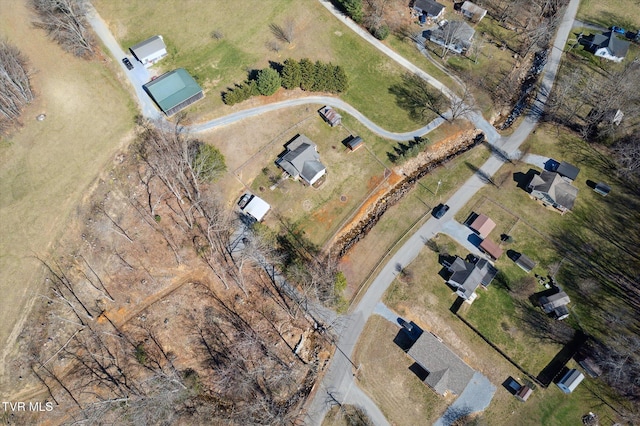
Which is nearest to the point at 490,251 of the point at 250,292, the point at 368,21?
the point at 250,292

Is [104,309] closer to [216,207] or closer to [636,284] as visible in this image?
[216,207]

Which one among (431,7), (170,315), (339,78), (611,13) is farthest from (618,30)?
(170,315)

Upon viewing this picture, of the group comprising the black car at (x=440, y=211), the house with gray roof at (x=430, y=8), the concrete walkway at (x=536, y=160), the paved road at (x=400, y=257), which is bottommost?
the concrete walkway at (x=536, y=160)

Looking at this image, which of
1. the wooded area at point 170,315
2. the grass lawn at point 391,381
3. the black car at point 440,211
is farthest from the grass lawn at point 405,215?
the grass lawn at point 391,381

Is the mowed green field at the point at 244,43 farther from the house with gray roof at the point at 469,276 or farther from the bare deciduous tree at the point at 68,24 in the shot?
the house with gray roof at the point at 469,276

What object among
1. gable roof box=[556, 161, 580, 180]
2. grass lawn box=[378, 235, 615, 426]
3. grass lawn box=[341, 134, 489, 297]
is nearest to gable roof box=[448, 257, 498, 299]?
grass lawn box=[378, 235, 615, 426]

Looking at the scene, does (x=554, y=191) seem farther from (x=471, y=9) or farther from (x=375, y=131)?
(x=471, y=9)

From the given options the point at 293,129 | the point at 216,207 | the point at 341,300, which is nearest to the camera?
the point at 341,300
